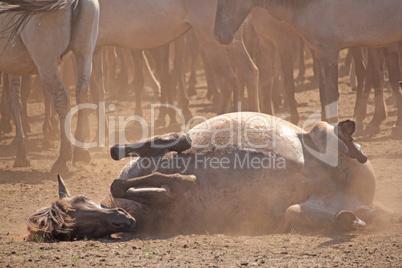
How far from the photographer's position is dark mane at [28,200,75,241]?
4.04 meters

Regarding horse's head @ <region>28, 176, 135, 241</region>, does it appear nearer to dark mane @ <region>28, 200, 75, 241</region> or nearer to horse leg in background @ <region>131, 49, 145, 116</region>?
dark mane @ <region>28, 200, 75, 241</region>

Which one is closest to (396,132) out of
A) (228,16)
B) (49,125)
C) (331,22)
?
(331,22)

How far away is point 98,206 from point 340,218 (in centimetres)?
165

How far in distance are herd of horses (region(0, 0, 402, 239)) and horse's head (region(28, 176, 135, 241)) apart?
2.76 m

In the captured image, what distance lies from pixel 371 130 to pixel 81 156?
420 centimetres

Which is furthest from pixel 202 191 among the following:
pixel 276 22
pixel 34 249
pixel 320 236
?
pixel 276 22

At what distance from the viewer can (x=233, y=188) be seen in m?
4.23

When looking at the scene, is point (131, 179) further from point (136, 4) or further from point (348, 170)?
point (136, 4)

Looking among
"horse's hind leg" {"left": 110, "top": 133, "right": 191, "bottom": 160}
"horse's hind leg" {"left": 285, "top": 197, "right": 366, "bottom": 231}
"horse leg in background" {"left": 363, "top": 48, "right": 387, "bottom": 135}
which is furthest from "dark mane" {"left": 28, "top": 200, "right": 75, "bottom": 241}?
"horse leg in background" {"left": 363, "top": 48, "right": 387, "bottom": 135}

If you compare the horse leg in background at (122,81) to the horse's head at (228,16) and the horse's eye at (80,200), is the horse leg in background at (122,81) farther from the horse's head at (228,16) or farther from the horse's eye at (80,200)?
the horse's eye at (80,200)

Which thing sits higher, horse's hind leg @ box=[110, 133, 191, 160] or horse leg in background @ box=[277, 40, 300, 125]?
horse leg in background @ box=[277, 40, 300, 125]

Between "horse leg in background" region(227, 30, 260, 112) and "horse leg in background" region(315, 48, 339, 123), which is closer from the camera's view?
"horse leg in background" region(315, 48, 339, 123)

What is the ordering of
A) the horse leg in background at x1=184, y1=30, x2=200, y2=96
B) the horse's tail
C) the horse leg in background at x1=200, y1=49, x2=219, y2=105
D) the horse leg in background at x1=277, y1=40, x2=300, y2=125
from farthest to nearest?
the horse leg in background at x1=184, y1=30, x2=200, y2=96
the horse leg in background at x1=200, y1=49, x2=219, y2=105
the horse leg in background at x1=277, y1=40, x2=300, y2=125
the horse's tail

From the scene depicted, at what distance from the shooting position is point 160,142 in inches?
175
